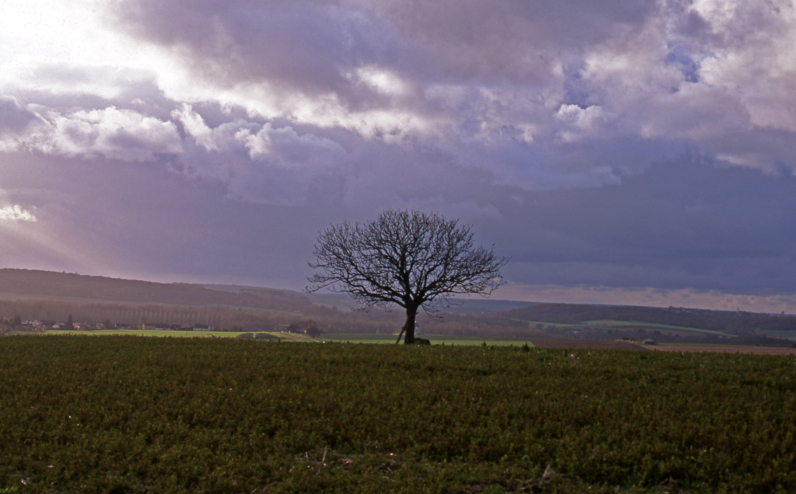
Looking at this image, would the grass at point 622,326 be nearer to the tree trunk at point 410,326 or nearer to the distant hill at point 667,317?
the distant hill at point 667,317

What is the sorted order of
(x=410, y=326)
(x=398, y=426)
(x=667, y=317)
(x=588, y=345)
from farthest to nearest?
(x=667, y=317) → (x=410, y=326) → (x=588, y=345) → (x=398, y=426)

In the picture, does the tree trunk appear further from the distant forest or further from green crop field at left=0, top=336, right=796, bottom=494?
the distant forest

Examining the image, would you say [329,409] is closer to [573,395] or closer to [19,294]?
[573,395]

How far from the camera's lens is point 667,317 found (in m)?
122

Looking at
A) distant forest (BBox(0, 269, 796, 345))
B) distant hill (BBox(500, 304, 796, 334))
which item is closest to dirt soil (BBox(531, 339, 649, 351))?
distant forest (BBox(0, 269, 796, 345))

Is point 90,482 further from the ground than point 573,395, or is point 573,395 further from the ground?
point 573,395

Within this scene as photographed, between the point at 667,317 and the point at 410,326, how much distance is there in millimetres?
107769

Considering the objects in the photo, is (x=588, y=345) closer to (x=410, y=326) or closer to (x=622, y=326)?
(x=410, y=326)

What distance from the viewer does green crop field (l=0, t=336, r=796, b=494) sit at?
9242 millimetres

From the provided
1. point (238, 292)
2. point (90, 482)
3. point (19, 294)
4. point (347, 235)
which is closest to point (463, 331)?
point (347, 235)

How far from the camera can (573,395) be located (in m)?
13.7

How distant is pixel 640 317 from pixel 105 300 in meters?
153

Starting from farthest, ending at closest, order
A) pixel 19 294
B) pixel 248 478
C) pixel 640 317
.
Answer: pixel 19 294
pixel 640 317
pixel 248 478

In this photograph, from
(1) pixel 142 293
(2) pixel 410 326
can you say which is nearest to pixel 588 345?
(2) pixel 410 326
